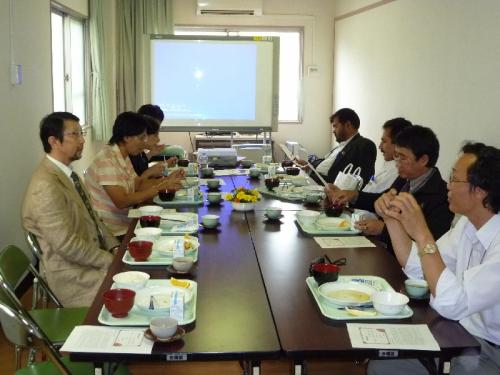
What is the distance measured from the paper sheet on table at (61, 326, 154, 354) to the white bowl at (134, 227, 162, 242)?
82cm

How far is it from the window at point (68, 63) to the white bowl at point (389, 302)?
4.21 meters

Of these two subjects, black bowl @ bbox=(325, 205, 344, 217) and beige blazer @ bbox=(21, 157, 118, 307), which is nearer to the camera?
Result: beige blazer @ bbox=(21, 157, 118, 307)

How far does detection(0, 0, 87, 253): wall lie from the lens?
3.70m

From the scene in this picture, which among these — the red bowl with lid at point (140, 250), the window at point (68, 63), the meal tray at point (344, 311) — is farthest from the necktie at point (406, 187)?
the window at point (68, 63)

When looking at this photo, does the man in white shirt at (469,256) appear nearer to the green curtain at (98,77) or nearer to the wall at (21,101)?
the wall at (21,101)

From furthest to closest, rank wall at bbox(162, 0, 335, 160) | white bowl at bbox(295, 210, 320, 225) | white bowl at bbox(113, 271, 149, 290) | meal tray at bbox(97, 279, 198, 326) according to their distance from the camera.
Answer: wall at bbox(162, 0, 335, 160), white bowl at bbox(295, 210, 320, 225), white bowl at bbox(113, 271, 149, 290), meal tray at bbox(97, 279, 198, 326)

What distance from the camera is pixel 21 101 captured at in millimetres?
4062

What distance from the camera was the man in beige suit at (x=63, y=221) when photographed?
2451 mm

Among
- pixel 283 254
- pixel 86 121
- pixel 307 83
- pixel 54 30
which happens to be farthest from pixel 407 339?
pixel 307 83

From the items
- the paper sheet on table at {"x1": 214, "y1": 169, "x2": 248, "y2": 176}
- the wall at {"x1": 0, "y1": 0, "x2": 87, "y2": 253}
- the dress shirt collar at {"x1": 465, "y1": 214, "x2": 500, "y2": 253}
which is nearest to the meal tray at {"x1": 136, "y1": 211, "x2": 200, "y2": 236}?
the dress shirt collar at {"x1": 465, "y1": 214, "x2": 500, "y2": 253}

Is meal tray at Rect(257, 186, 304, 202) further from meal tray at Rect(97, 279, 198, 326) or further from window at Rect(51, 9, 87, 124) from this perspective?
window at Rect(51, 9, 87, 124)

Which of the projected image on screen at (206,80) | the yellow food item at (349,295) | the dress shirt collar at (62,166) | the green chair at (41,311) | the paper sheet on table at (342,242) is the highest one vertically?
the projected image on screen at (206,80)

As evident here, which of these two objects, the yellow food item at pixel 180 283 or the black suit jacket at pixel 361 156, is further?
the black suit jacket at pixel 361 156

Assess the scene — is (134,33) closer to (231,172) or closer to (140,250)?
(231,172)
